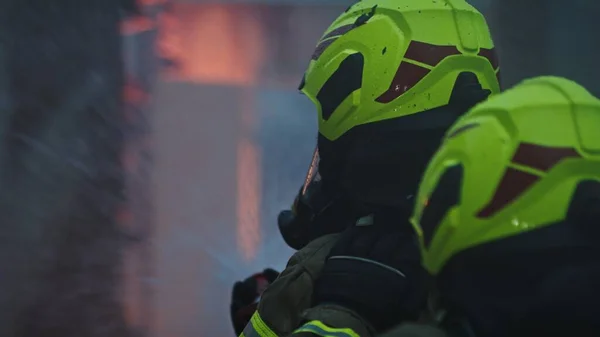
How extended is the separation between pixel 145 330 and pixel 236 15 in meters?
0.87

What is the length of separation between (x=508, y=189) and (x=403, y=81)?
358mm

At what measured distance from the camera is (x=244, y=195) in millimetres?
2391

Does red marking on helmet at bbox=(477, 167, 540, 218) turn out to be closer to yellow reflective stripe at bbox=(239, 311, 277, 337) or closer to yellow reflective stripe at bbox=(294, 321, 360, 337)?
yellow reflective stripe at bbox=(294, 321, 360, 337)

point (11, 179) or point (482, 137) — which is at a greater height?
point (11, 179)

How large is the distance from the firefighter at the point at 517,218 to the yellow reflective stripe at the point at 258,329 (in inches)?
12.8

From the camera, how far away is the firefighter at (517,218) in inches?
26.6

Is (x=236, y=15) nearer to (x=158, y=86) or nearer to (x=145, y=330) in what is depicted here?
(x=158, y=86)

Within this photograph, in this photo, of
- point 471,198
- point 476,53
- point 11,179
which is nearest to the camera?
point 471,198

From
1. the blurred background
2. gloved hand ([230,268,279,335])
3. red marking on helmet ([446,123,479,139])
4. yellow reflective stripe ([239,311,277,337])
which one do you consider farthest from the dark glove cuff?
the blurred background

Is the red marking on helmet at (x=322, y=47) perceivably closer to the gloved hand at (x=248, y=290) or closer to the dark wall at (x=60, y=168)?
the gloved hand at (x=248, y=290)

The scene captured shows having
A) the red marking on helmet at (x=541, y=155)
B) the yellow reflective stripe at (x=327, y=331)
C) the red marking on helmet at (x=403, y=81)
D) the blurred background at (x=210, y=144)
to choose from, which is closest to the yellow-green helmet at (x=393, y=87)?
the red marking on helmet at (x=403, y=81)

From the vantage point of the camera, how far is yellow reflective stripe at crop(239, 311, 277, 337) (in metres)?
1.06

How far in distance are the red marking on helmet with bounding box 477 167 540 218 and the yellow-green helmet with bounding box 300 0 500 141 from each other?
334 mm

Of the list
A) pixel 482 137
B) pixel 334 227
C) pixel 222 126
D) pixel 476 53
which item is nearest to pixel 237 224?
pixel 222 126
